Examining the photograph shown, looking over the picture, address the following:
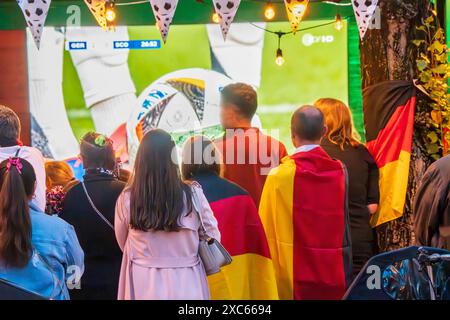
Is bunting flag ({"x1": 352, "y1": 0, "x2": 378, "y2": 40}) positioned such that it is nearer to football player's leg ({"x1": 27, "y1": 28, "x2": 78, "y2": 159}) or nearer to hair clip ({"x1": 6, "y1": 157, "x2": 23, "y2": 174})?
hair clip ({"x1": 6, "y1": 157, "x2": 23, "y2": 174})

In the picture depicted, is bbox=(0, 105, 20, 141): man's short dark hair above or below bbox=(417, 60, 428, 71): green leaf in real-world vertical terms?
below

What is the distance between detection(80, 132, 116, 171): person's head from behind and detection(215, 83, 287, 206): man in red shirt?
720mm

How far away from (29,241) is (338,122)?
2.35m

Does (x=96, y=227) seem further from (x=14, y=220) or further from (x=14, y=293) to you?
(x=14, y=293)

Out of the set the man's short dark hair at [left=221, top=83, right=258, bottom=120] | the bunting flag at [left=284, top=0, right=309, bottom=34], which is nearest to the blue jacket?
the man's short dark hair at [left=221, top=83, right=258, bottom=120]

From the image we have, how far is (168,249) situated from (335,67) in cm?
325

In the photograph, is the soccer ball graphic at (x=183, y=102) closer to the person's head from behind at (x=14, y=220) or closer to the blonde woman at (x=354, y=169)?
the blonde woman at (x=354, y=169)

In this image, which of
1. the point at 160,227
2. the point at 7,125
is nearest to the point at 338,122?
the point at 160,227

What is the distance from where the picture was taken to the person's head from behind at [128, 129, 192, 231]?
3582mm

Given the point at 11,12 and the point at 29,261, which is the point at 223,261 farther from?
the point at 11,12

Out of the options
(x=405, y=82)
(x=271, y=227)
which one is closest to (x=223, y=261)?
(x=271, y=227)

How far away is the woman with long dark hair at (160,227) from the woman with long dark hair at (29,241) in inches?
12.2

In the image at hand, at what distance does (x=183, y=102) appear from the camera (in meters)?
6.39

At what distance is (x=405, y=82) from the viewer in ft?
18.6
